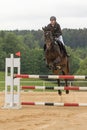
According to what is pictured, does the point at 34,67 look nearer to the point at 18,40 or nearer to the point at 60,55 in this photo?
the point at 18,40

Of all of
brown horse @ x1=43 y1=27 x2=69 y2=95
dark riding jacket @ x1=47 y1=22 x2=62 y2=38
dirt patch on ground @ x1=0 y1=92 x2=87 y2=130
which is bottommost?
dirt patch on ground @ x1=0 y1=92 x2=87 y2=130

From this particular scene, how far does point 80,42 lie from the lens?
146 meters

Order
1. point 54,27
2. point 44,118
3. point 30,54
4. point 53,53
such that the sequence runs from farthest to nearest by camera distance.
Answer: point 30,54 < point 53,53 < point 54,27 < point 44,118

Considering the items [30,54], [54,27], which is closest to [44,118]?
[54,27]

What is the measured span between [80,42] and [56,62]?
433 ft

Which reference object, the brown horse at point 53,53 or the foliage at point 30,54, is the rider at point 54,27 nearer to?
the brown horse at point 53,53

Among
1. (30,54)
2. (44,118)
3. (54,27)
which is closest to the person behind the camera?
(44,118)

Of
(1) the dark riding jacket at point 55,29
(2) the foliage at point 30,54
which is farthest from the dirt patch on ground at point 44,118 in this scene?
(2) the foliage at point 30,54

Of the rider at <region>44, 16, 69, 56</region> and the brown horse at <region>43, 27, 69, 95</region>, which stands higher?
the rider at <region>44, 16, 69, 56</region>

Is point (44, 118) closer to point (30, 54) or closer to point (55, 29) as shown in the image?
point (55, 29)

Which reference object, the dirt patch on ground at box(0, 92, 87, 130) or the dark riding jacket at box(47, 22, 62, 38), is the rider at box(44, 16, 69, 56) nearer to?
the dark riding jacket at box(47, 22, 62, 38)

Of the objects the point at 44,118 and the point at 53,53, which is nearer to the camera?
the point at 44,118

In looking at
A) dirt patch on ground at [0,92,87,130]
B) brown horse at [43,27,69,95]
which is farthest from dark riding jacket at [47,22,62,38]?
dirt patch on ground at [0,92,87,130]

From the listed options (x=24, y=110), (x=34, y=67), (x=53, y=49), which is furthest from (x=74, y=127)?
(x=34, y=67)
